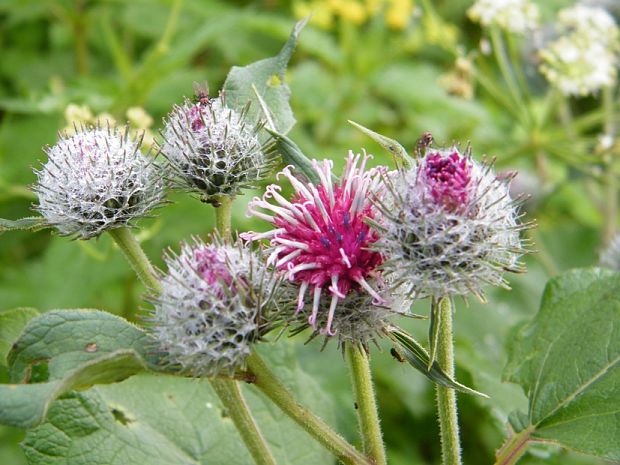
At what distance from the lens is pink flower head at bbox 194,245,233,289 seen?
1.96 meters

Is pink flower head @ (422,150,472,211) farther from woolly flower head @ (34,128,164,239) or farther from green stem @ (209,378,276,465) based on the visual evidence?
woolly flower head @ (34,128,164,239)

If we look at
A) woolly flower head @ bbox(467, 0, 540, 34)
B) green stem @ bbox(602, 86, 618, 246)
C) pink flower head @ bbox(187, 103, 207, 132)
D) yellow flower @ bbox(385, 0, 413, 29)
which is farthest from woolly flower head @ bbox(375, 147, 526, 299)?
A: yellow flower @ bbox(385, 0, 413, 29)

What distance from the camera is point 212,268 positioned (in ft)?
6.49

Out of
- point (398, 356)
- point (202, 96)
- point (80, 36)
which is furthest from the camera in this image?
point (80, 36)

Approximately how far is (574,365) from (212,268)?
121cm

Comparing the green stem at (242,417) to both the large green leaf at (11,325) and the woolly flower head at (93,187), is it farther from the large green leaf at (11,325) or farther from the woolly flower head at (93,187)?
the large green leaf at (11,325)

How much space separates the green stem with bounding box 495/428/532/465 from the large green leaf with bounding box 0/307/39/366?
5.01 feet

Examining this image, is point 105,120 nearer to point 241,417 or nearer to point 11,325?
point 11,325

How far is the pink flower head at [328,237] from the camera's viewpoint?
6.70 ft

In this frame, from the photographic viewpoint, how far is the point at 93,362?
173cm

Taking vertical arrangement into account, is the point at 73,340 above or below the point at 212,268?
below

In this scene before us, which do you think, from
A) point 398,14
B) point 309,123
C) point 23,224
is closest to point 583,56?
point 398,14

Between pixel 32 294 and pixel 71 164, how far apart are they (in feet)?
7.21

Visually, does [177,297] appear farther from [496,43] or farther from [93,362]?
[496,43]
